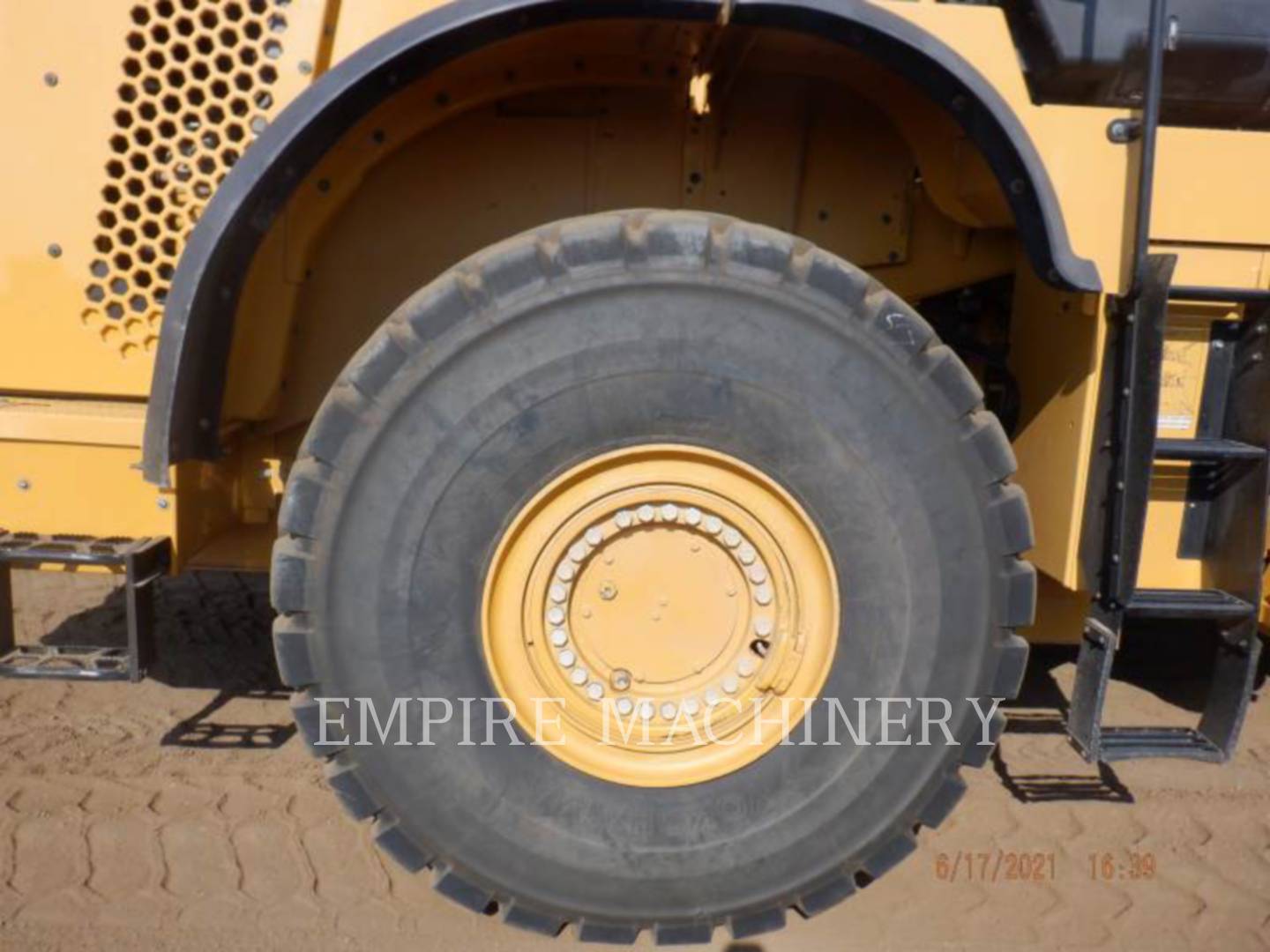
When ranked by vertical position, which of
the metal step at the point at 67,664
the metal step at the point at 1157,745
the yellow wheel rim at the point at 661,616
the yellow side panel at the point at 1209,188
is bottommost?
the metal step at the point at 1157,745

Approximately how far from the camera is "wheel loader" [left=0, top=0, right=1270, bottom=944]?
2082 millimetres

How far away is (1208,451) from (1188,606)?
0.32 meters

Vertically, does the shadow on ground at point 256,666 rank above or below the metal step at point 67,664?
below

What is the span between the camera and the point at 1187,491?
2.42 metres

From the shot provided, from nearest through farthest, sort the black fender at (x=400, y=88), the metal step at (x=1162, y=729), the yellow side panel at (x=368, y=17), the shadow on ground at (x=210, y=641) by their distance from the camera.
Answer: the black fender at (x=400, y=88), the yellow side panel at (x=368, y=17), the metal step at (x=1162, y=729), the shadow on ground at (x=210, y=641)

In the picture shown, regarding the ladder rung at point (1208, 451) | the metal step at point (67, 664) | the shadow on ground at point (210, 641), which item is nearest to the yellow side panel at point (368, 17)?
the metal step at point (67, 664)

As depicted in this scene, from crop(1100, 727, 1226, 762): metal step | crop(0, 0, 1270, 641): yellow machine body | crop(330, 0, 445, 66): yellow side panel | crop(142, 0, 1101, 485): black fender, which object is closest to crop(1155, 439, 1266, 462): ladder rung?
crop(0, 0, 1270, 641): yellow machine body

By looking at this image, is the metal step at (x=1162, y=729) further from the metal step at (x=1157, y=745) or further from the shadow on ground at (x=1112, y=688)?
the shadow on ground at (x=1112, y=688)

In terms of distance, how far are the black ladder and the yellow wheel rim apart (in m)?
0.58

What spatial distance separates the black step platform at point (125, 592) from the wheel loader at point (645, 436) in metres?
0.01

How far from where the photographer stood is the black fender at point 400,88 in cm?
202

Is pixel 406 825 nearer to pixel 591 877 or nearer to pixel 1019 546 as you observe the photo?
pixel 591 877

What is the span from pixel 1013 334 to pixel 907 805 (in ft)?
4.25

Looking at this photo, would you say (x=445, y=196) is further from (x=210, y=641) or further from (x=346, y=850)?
(x=210, y=641)
